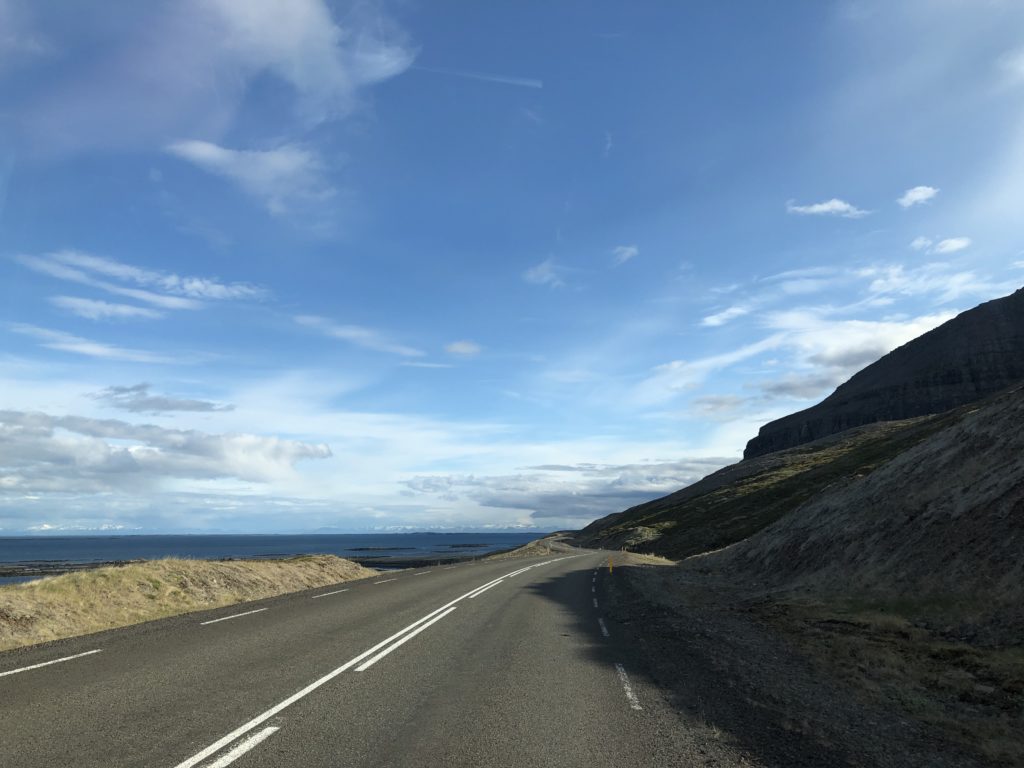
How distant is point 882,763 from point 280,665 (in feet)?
29.6

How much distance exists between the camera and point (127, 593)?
2034cm

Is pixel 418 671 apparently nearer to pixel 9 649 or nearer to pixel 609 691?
pixel 609 691

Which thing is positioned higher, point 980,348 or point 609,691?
point 980,348

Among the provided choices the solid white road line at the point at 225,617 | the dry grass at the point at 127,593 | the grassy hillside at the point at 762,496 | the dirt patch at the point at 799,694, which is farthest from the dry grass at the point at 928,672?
the grassy hillside at the point at 762,496

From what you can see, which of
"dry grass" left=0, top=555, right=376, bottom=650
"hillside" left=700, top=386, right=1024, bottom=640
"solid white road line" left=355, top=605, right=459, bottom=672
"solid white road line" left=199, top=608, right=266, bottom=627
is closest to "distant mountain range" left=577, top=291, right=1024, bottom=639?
"hillside" left=700, top=386, right=1024, bottom=640

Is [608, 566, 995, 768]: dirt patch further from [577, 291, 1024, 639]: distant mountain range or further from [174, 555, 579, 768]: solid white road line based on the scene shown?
[174, 555, 579, 768]: solid white road line

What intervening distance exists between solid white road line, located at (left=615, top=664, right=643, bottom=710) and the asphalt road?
5 cm

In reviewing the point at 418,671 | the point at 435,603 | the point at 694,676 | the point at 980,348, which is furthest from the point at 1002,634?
the point at 980,348

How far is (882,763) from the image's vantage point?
269 inches

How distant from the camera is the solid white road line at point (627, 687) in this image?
→ 8642 mm

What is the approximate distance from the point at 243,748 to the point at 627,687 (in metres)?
5.57

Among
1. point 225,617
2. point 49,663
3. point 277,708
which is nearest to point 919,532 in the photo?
point 277,708

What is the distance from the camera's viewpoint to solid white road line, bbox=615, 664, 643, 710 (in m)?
8.64

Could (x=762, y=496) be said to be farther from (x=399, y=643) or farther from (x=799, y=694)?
(x=799, y=694)
